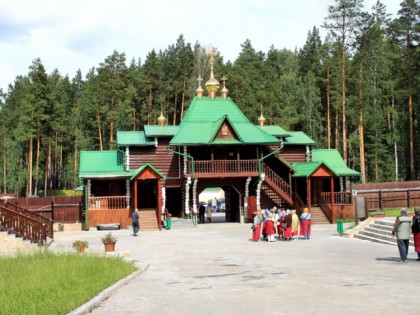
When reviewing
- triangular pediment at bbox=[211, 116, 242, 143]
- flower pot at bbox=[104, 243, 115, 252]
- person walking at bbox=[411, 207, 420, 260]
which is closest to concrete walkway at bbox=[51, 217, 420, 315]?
person walking at bbox=[411, 207, 420, 260]

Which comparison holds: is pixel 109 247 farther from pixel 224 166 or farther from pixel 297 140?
pixel 297 140

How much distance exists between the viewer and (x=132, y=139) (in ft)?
126

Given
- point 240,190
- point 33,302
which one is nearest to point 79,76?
point 240,190

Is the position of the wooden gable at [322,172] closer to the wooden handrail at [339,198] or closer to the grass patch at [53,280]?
the wooden handrail at [339,198]

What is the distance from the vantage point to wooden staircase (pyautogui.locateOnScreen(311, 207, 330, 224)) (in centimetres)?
3556

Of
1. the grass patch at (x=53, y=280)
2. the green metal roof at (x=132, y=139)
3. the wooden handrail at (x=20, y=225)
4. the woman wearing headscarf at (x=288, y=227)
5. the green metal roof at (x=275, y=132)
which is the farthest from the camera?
the green metal roof at (x=275, y=132)

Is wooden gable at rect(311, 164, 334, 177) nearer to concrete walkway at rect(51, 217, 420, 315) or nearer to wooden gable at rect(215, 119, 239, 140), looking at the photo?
wooden gable at rect(215, 119, 239, 140)

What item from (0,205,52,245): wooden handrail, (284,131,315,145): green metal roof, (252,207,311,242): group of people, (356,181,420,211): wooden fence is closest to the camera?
(0,205,52,245): wooden handrail

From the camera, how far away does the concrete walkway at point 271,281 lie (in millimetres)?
9492

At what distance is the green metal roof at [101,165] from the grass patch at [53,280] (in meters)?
20.3

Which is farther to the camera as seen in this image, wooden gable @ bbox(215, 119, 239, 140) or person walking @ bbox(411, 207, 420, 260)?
wooden gable @ bbox(215, 119, 239, 140)

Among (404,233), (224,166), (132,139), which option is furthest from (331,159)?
(404,233)

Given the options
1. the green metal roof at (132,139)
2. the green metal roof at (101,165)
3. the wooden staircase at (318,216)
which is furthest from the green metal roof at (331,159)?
the green metal roof at (101,165)

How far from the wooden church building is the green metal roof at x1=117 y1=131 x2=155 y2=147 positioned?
0.07 m
